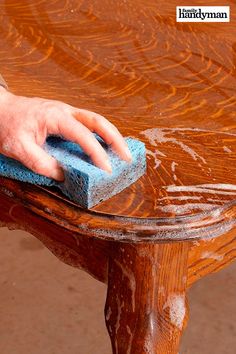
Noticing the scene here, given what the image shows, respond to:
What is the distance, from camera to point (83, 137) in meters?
0.71

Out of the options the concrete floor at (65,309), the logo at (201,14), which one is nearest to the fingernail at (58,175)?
the logo at (201,14)

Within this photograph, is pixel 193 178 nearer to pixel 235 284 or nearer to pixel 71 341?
pixel 71 341

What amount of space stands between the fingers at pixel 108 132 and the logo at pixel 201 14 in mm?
546

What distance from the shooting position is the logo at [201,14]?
1218mm

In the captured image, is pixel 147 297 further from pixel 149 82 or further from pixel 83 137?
pixel 149 82

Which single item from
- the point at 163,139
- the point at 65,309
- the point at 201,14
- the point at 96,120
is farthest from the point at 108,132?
the point at 65,309

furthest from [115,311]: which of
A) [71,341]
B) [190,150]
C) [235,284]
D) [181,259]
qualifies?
[235,284]

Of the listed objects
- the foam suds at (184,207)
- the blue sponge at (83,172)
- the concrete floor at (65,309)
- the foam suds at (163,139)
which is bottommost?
the concrete floor at (65,309)

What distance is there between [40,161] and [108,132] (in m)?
0.08

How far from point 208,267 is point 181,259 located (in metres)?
0.11

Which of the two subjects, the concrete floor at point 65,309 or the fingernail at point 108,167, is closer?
the fingernail at point 108,167

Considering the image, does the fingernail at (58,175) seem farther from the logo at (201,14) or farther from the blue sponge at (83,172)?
the logo at (201,14)

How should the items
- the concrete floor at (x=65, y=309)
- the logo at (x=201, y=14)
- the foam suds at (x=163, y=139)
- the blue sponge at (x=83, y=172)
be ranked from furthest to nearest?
Result: 1. the concrete floor at (x=65, y=309)
2. the logo at (x=201, y=14)
3. the foam suds at (x=163, y=139)
4. the blue sponge at (x=83, y=172)

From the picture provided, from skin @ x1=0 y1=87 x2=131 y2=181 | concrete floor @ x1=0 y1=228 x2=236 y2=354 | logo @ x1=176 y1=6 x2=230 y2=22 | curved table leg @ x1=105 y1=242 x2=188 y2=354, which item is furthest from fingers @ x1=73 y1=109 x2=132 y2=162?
concrete floor @ x1=0 y1=228 x2=236 y2=354
